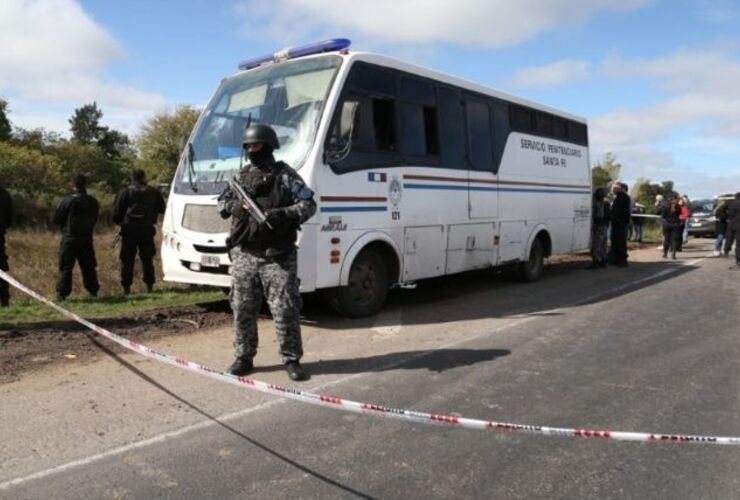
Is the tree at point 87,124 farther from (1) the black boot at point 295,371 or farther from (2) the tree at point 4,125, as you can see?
(1) the black boot at point 295,371

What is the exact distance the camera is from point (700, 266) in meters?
15.6

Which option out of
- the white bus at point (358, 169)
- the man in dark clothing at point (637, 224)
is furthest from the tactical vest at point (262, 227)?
the man in dark clothing at point (637, 224)

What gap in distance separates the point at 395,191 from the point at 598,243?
Result: 849 centimetres

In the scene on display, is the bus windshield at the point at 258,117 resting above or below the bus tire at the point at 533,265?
above

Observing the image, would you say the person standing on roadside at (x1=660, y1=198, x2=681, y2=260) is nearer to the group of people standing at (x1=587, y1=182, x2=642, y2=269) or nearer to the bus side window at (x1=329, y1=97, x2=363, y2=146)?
the group of people standing at (x1=587, y1=182, x2=642, y2=269)

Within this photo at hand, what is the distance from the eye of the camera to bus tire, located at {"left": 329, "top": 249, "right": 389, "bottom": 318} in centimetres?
798

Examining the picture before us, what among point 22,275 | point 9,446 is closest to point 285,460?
point 9,446

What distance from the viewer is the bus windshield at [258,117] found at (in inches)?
293

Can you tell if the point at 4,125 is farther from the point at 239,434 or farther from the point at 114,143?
the point at 239,434

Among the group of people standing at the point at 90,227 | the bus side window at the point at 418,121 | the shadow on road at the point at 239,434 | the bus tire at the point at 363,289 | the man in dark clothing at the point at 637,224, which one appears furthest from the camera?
the man in dark clothing at the point at 637,224

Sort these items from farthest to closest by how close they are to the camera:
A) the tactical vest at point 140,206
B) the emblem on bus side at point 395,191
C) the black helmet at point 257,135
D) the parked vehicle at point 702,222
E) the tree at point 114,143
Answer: the tree at point 114,143 → the parked vehicle at point 702,222 → the tactical vest at point 140,206 → the emblem on bus side at point 395,191 → the black helmet at point 257,135

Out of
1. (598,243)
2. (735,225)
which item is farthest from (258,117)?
(735,225)

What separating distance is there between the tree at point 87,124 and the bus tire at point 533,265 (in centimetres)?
8842

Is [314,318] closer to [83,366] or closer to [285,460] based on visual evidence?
[83,366]
